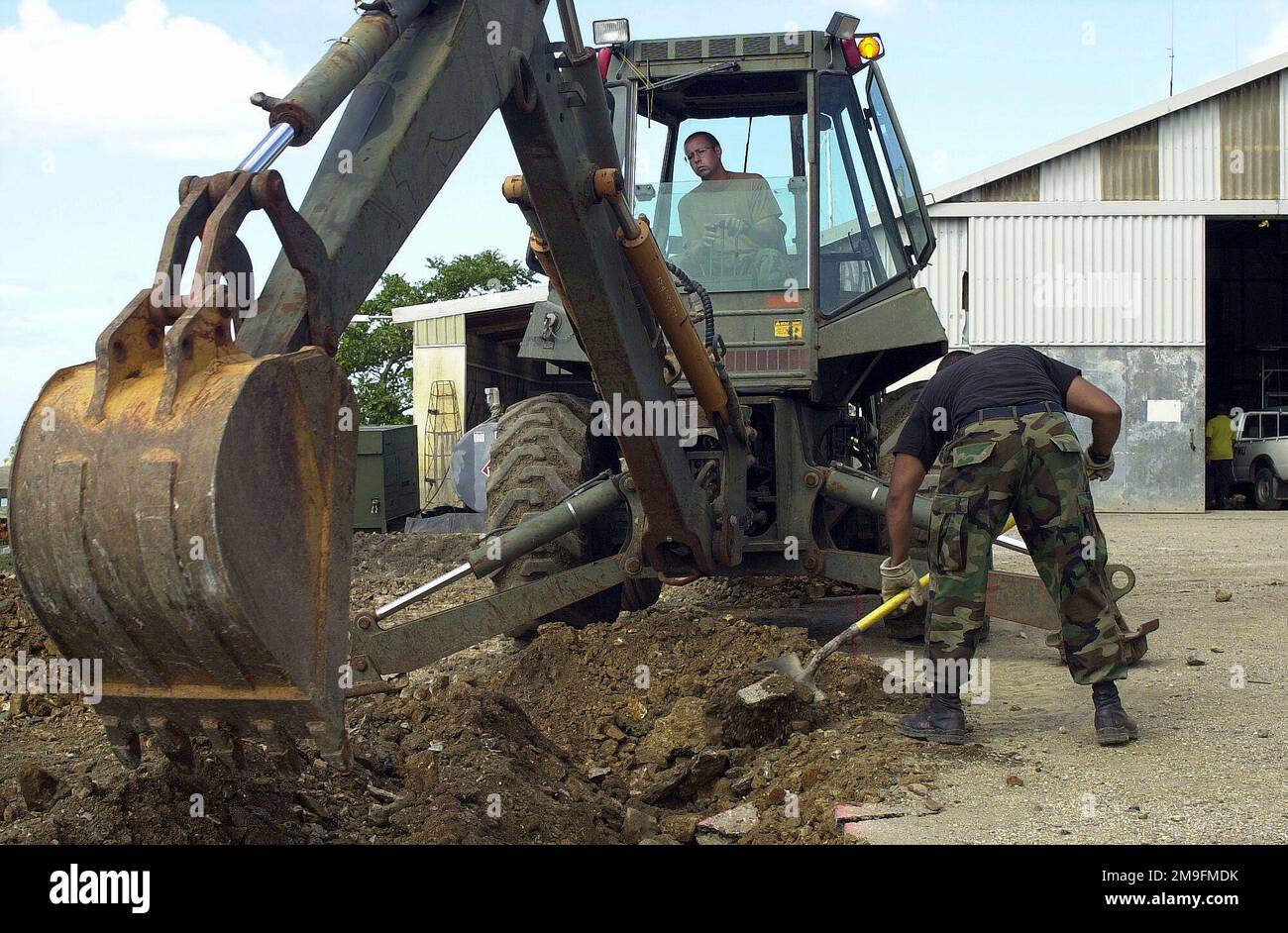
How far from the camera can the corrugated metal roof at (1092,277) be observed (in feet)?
62.1

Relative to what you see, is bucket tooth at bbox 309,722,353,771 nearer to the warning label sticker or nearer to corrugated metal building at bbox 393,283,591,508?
the warning label sticker

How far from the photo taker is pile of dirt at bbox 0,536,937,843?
11.5 ft

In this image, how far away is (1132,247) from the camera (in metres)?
19.0

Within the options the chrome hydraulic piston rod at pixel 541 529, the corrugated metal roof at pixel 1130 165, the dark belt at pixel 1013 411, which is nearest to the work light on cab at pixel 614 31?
the chrome hydraulic piston rod at pixel 541 529

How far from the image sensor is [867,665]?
562 centimetres

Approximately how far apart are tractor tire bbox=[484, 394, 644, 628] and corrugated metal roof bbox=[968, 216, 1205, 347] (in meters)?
13.8

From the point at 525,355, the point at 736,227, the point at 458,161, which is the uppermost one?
the point at 736,227

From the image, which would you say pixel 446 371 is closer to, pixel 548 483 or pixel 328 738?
pixel 548 483

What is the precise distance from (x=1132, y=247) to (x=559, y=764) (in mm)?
16785

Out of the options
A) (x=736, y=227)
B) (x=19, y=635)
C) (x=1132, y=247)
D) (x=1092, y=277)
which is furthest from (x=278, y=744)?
(x=1132, y=247)

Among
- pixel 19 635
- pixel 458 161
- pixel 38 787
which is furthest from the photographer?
pixel 19 635

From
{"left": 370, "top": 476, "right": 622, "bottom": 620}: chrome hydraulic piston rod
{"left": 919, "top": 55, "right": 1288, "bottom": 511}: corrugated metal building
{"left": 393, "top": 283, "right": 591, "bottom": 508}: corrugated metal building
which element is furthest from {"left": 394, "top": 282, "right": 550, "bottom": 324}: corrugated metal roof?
{"left": 370, "top": 476, "right": 622, "bottom": 620}: chrome hydraulic piston rod

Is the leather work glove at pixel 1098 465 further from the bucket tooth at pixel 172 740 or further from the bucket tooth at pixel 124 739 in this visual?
the bucket tooth at pixel 124 739

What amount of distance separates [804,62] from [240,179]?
4.48 meters
